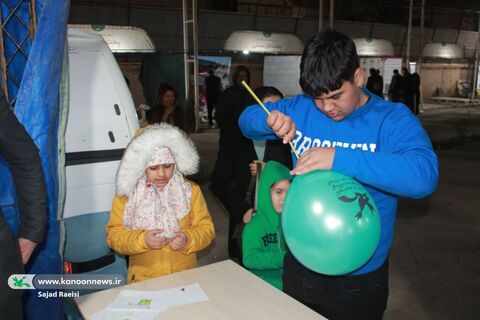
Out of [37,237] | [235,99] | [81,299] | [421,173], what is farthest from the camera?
A: [235,99]

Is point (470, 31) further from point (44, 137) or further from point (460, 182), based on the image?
point (44, 137)

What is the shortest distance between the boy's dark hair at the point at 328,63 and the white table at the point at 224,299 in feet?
2.69

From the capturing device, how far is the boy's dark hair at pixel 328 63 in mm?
1500

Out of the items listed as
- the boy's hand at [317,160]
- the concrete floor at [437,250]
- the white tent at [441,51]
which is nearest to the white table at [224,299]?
the boy's hand at [317,160]

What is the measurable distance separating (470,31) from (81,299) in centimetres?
2780

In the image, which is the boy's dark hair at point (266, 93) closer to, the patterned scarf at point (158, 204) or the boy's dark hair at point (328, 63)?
the patterned scarf at point (158, 204)

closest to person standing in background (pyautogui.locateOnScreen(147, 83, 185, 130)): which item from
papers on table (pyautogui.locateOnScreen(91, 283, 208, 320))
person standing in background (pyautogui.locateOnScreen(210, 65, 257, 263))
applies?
person standing in background (pyautogui.locateOnScreen(210, 65, 257, 263))

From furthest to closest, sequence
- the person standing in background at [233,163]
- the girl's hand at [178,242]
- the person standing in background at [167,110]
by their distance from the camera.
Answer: the person standing in background at [167,110], the person standing in background at [233,163], the girl's hand at [178,242]

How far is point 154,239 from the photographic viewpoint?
2.20 metres

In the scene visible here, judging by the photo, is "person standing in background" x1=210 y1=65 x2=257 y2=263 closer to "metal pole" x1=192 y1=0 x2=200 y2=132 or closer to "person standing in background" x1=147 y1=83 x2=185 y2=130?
"person standing in background" x1=147 y1=83 x2=185 y2=130

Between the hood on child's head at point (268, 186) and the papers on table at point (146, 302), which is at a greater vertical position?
the hood on child's head at point (268, 186)

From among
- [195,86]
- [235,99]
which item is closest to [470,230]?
[235,99]

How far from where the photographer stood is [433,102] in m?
22.4

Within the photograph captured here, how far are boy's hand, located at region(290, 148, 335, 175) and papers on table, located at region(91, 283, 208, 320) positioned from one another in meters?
0.72
